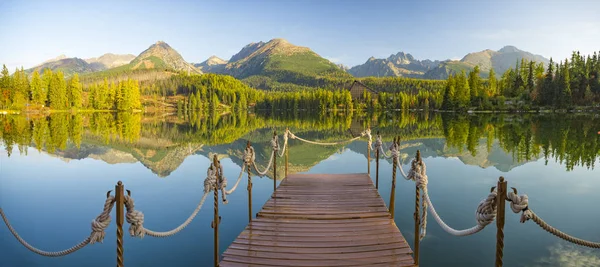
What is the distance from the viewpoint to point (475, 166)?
72.6ft

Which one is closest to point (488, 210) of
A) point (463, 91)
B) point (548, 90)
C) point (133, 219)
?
point (133, 219)

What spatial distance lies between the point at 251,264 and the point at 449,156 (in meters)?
23.0

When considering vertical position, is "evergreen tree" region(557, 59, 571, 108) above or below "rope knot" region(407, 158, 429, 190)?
above

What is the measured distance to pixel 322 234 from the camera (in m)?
8.64

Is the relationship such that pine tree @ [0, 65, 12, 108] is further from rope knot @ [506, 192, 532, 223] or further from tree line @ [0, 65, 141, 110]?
rope knot @ [506, 192, 532, 223]

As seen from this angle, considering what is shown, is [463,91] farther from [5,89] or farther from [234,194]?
[5,89]

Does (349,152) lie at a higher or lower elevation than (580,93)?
lower

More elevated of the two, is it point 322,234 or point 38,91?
point 38,91

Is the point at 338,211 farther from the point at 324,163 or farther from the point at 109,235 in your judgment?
the point at 324,163

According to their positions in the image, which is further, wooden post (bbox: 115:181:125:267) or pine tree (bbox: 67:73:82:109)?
pine tree (bbox: 67:73:82:109)

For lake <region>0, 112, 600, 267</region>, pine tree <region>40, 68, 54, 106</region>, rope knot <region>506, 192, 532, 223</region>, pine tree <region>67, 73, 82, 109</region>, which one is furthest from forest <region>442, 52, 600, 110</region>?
pine tree <region>40, 68, 54, 106</region>

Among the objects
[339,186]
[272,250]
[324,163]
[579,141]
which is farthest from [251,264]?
[579,141]

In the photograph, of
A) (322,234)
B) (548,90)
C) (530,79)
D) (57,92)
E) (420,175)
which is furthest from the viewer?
(530,79)

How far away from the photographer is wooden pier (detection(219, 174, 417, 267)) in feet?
23.8
